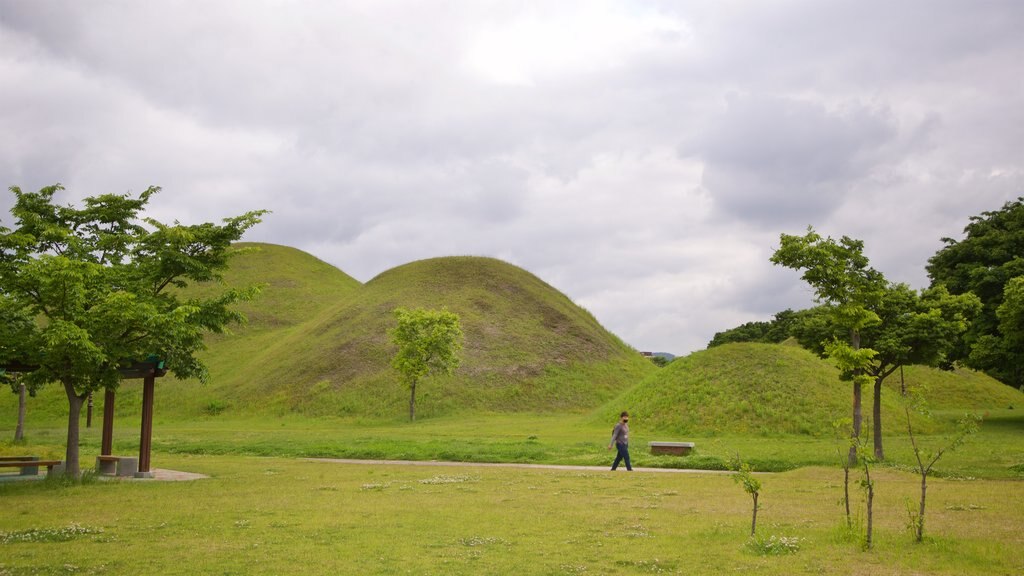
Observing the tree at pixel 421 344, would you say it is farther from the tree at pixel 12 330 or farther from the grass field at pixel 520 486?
the tree at pixel 12 330

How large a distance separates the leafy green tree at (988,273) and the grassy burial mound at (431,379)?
3148 cm

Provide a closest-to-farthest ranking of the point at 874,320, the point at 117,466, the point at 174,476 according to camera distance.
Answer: the point at 874,320
the point at 117,466
the point at 174,476

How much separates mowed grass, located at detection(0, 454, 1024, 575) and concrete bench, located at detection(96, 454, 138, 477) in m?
2.53

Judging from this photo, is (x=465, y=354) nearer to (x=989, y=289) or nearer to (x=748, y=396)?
(x=748, y=396)

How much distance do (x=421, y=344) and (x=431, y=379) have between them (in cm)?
1225

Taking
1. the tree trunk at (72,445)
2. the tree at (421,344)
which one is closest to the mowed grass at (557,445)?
the tree at (421,344)

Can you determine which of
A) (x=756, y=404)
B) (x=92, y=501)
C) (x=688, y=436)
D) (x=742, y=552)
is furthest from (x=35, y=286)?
(x=756, y=404)

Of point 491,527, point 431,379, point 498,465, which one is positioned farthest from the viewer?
point 431,379

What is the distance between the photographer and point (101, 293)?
2252cm

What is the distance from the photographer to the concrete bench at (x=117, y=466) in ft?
77.7

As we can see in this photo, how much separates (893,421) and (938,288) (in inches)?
550

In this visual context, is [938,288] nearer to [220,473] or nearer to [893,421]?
[893,421]

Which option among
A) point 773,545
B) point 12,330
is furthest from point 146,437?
point 773,545

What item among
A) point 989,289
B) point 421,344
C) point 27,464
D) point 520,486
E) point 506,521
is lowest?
point 520,486
